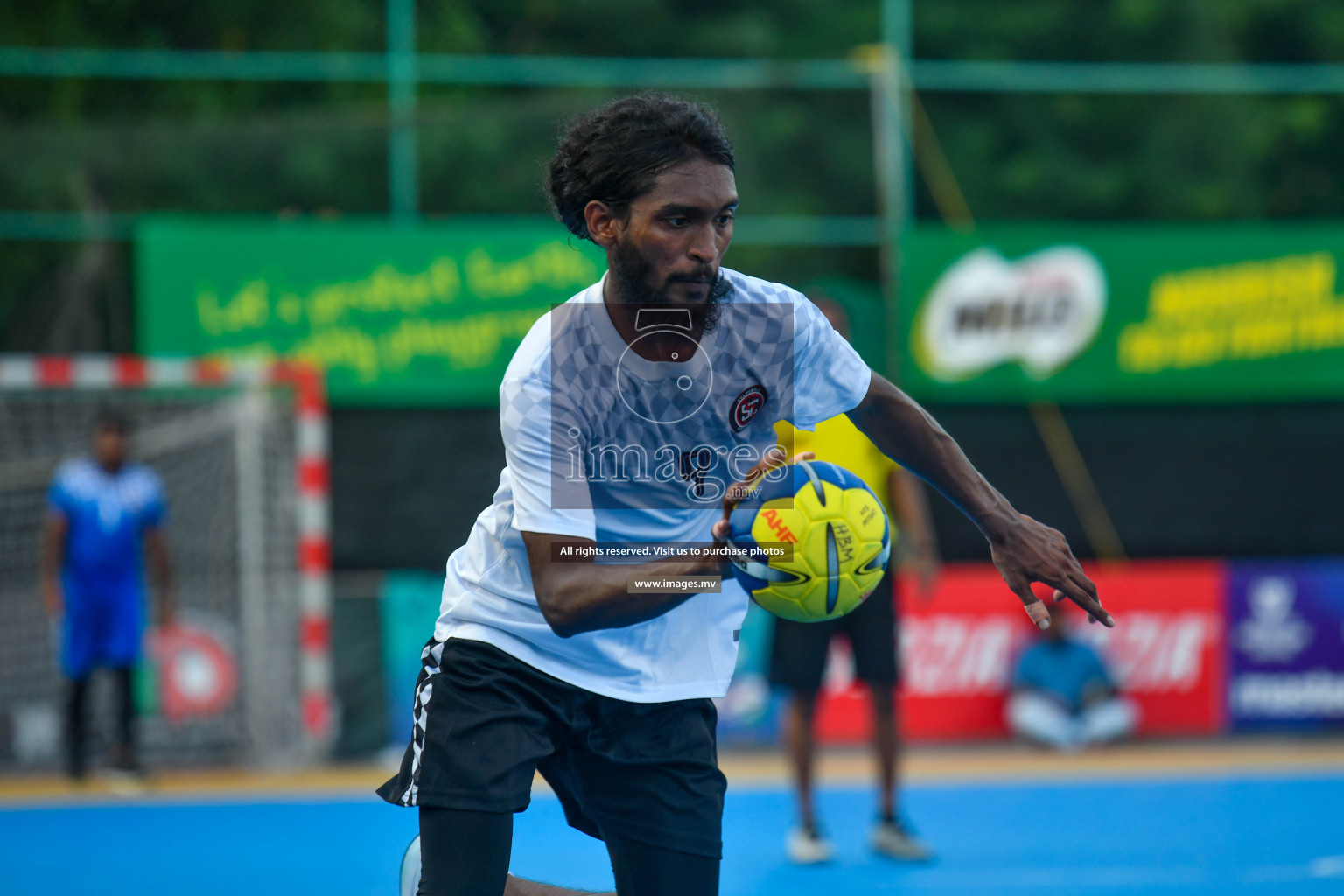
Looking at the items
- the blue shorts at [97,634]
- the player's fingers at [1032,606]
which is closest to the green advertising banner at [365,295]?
the blue shorts at [97,634]

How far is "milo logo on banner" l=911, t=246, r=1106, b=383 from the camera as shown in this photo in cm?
1072

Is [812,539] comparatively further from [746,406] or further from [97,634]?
[97,634]

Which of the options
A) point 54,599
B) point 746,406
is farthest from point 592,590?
point 54,599

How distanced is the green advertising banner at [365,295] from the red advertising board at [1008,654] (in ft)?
10.7

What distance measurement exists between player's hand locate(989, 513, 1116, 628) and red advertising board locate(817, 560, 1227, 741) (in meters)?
6.44

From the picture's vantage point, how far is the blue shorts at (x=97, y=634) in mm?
7941

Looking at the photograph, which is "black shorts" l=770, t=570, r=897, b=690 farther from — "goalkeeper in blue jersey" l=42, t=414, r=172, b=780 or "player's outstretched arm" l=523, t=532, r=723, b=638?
"goalkeeper in blue jersey" l=42, t=414, r=172, b=780

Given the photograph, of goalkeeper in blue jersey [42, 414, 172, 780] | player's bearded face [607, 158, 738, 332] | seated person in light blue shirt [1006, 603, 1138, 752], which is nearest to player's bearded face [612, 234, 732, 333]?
player's bearded face [607, 158, 738, 332]

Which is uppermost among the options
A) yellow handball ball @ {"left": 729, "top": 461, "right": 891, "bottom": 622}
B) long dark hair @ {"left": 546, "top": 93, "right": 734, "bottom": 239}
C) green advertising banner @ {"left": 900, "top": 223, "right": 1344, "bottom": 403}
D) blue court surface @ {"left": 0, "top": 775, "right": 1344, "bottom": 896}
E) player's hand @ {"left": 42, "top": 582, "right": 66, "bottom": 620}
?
green advertising banner @ {"left": 900, "top": 223, "right": 1344, "bottom": 403}

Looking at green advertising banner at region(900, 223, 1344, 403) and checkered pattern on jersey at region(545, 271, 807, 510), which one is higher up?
green advertising banner at region(900, 223, 1344, 403)

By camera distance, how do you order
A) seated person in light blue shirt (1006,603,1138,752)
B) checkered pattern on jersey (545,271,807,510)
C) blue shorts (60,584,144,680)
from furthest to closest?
seated person in light blue shirt (1006,603,1138,752) → blue shorts (60,584,144,680) → checkered pattern on jersey (545,271,807,510)

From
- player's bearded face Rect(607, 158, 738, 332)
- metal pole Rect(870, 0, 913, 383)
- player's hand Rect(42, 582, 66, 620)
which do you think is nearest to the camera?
player's bearded face Rect(607, 158, 738, 332)

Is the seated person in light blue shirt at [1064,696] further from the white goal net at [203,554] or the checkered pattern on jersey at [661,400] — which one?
the checkered pattern on jersey at [661,400]

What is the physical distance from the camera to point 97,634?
26.1ft
